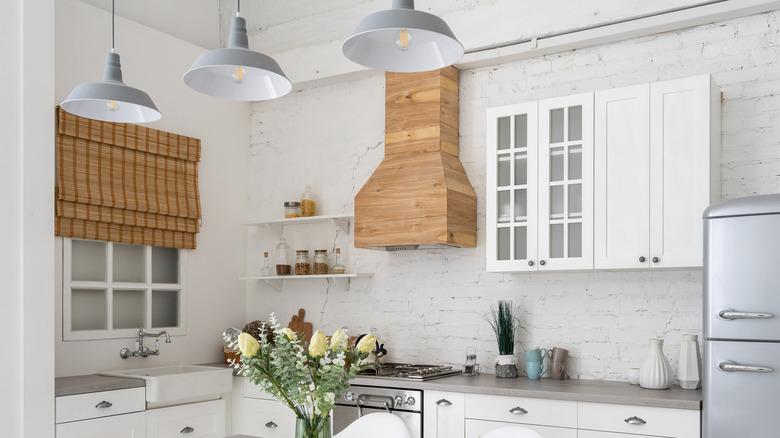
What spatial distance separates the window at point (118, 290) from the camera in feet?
14.9

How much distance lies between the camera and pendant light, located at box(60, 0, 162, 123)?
272 cm

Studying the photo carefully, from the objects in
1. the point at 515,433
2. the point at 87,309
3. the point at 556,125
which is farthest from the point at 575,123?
the point at 87,309

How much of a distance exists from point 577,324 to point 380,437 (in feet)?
5.44

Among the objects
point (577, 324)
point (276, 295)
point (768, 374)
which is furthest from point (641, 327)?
point (276, 295)

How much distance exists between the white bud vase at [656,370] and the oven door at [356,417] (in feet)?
3.94

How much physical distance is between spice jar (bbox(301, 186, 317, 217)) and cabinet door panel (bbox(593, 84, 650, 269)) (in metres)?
2.15

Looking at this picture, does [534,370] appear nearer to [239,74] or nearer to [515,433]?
[515,433]

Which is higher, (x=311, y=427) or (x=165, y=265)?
(x=165, y=265)

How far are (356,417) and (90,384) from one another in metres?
1.47

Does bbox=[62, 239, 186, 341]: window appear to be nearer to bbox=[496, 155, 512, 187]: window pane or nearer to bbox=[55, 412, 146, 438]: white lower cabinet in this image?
bbox=[55, 412, 146, 438]: white lower cabinet

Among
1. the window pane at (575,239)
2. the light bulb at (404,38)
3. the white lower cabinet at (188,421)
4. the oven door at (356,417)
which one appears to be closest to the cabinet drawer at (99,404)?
the white lower cabinet at (188,421)

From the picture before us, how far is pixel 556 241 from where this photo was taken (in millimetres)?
A: 4023

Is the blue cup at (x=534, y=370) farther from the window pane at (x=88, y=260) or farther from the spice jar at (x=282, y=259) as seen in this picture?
the window pane at (x=88, y=260)
